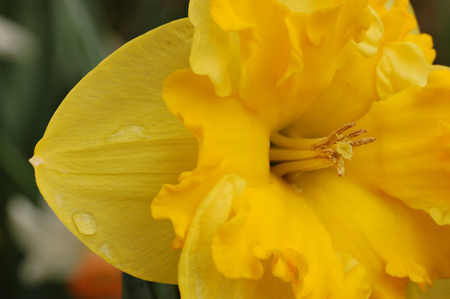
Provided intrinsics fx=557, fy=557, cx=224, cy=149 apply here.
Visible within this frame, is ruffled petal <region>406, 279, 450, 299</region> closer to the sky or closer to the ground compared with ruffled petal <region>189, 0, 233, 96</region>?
closer to the ground

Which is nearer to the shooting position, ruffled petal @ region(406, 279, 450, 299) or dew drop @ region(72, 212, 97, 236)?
dew drop @ region(72, 212, 97, 236)

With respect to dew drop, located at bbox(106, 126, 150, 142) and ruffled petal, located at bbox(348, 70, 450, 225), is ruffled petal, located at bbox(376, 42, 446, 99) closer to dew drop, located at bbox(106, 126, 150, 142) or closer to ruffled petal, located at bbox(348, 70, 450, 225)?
ruffled petal, located at bbox(348, 70, 450, 225)

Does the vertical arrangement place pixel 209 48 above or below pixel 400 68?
above

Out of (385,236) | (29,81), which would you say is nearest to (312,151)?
(385,236)

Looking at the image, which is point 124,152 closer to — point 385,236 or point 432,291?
point 385,236

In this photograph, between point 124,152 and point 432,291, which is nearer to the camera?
point 124,152

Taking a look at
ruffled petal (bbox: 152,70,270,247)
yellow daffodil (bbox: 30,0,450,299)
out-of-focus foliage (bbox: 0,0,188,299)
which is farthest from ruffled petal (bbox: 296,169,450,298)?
out-of-focus foliage (bbox: 0,0,188,299)
